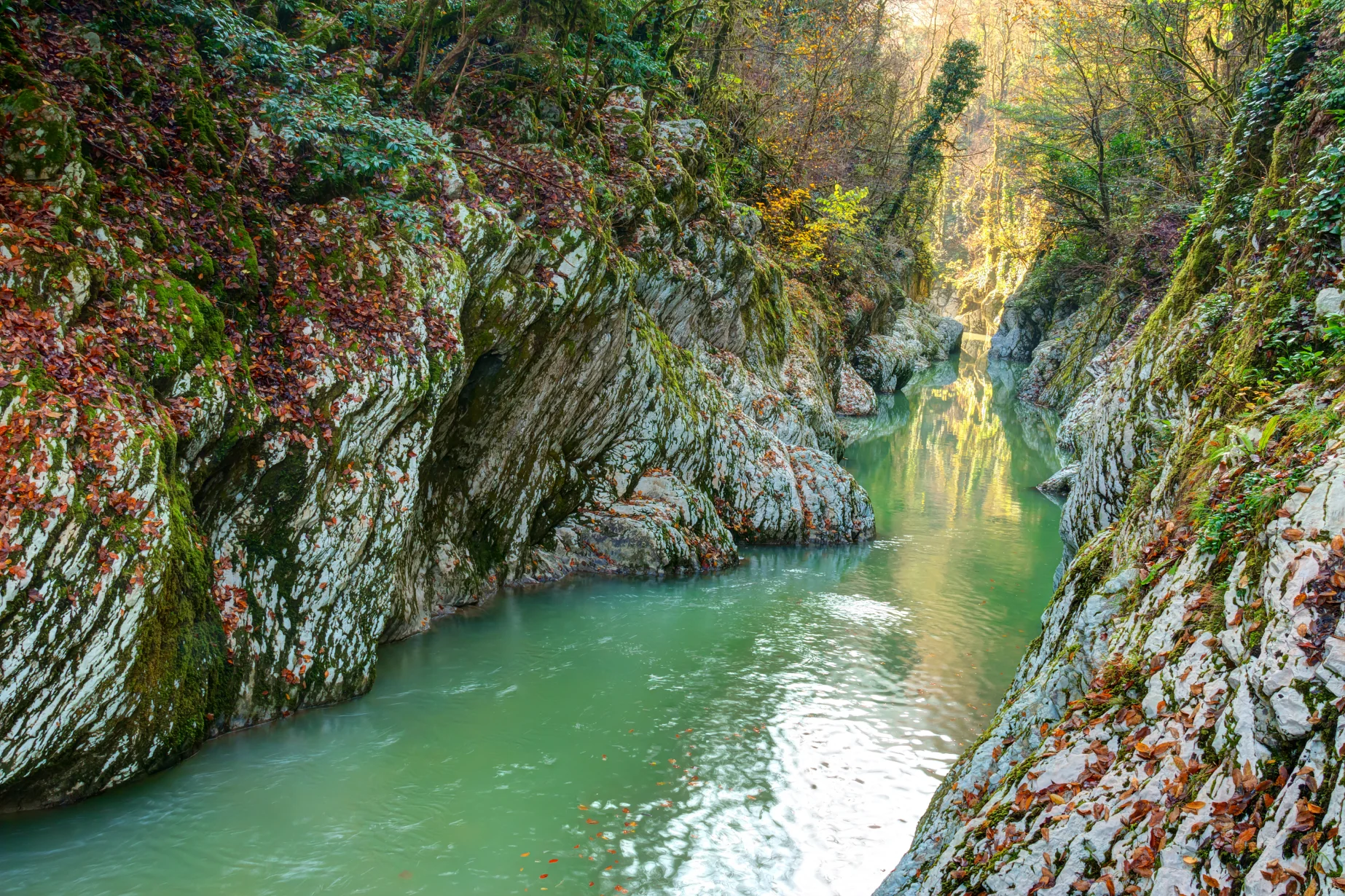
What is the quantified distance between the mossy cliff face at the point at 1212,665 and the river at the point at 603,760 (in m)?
1.71

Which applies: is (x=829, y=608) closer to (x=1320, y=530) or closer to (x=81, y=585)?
(x=1320, y=530)

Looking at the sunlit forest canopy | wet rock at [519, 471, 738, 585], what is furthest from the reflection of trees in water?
wet rock at [519, 471, 738, 585]

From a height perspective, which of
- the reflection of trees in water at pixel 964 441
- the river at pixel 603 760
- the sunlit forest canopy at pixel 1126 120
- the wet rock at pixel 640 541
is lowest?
the river at pixel 603 760

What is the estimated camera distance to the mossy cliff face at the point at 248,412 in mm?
5445

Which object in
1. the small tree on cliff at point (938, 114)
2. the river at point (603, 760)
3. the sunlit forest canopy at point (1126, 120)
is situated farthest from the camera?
the small tree on cliff at point (938, 114)

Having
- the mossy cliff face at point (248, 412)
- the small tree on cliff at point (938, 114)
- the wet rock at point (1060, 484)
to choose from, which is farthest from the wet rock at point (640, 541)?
the small tree on cliff at point (938, 114)

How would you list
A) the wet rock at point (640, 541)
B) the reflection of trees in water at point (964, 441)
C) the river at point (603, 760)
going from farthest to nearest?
1. the reflection of trees in water at point (964, 441)
2. the wet rock at point (640, 541)
3. the river at point (603, 760)

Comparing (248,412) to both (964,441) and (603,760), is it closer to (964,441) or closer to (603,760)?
→ (603,760)

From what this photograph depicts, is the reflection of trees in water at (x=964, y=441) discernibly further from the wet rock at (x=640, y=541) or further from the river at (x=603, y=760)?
the river at (x=603, y=760)

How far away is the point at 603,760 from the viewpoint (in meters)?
7.30

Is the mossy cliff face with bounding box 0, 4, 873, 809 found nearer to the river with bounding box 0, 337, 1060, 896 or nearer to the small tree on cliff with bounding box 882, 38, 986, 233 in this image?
the river with bounding box 0, 337, 1060, 896

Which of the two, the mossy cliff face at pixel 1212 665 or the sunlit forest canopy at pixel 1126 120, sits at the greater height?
the sunlit forest canopy at pixel 1126 120

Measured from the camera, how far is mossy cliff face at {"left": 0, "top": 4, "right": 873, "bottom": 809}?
5445 millimetres

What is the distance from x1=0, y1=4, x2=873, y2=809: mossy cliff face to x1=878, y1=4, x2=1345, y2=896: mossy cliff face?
17.7ft
